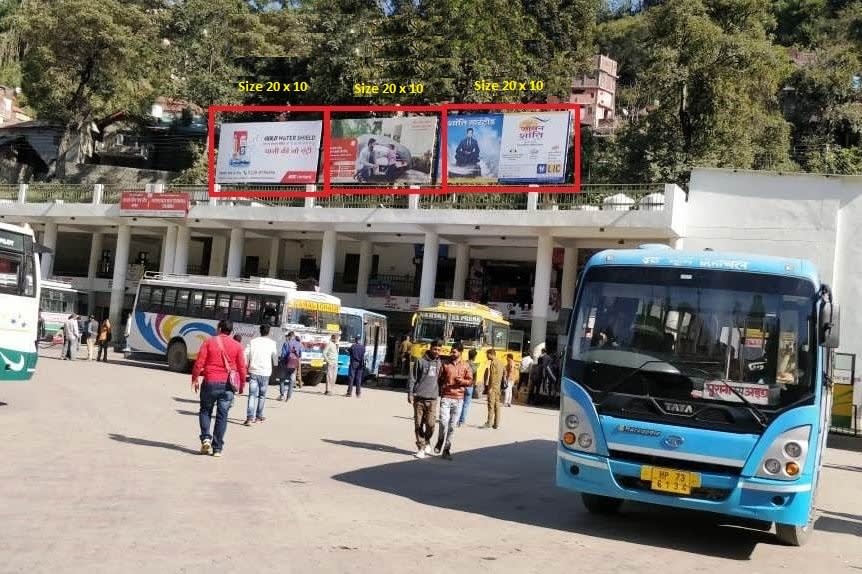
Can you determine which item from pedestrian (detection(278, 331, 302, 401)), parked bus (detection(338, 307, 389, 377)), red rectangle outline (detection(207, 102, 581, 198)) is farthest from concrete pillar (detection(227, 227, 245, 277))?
pedestrian (detection(278, 331, 302, 401))

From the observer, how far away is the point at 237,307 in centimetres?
2820

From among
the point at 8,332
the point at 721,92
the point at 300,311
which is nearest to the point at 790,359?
the point at 8,332

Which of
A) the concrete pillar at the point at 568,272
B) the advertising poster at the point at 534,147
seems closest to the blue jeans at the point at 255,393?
the advertising poster at the point at 534,147

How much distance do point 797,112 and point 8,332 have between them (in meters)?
50.9

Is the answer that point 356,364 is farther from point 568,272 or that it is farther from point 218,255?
point 218,255

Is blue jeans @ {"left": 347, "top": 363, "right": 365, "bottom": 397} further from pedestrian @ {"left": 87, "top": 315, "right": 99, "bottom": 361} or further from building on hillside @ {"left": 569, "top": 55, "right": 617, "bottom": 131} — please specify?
building on hillside @ {"left": 569, "top": 55, "right": 617, "bottom": 131}

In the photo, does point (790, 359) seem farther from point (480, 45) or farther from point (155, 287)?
point (480, 45)

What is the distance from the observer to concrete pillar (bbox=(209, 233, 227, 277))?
170 feet

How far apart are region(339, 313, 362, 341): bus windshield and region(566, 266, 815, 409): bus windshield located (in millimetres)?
24900

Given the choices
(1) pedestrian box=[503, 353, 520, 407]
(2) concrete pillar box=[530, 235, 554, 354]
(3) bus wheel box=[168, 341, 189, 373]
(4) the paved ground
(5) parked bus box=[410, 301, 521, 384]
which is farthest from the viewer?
(2) concrete pillar box=[530, 235, 554, 354]

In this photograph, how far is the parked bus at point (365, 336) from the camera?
32656 mm

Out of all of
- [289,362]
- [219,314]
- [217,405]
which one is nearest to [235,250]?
[219,314]

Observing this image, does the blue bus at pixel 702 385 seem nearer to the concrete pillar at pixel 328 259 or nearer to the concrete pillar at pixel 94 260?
the concrete pillar at pixel 328 259

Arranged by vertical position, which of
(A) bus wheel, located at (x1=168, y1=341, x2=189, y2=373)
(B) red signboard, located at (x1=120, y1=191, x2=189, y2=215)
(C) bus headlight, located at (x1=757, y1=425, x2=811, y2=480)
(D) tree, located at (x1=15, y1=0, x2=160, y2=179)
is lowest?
(A) bus wheel, located at (x1=168, y1=341, x2=189, y2=373)
